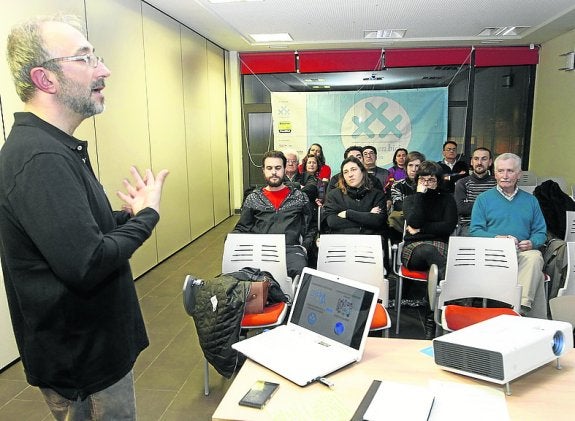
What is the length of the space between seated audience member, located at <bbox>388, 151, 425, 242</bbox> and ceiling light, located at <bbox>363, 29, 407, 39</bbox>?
9.28ft

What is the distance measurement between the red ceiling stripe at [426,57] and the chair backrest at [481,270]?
19.3 ft

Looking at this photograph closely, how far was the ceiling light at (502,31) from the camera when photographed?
6.36m

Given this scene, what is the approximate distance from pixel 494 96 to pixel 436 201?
562 cm

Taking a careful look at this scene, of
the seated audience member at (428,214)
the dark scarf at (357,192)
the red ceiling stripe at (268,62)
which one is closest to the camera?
the seated audience member at (428,214)

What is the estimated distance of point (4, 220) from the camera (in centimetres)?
113

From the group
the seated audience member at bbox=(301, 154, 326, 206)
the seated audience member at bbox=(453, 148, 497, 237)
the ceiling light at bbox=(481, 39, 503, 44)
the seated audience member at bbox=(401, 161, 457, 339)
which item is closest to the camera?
the seated audience member at bbox=(401, 161, 457, 339)

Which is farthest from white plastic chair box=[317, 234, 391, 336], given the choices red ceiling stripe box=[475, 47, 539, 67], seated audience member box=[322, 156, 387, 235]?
red ceiling stripe box=[475, 47, 539, 67]

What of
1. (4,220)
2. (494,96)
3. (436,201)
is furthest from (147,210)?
(494,96)

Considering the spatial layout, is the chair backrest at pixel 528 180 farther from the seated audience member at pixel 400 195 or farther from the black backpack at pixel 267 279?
the black backpack at pixel 267 279

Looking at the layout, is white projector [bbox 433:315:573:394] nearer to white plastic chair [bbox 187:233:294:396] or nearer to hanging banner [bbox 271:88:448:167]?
white plastic chair [bbox 187:233:294:396]

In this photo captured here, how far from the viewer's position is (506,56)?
7.79 meters

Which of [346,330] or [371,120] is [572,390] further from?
[371,120]

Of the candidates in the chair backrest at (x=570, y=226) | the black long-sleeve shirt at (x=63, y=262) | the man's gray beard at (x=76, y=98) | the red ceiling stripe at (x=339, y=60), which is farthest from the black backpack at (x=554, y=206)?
the red ceiling stripe at (x=339, y=60)

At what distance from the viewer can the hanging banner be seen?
314 inches
